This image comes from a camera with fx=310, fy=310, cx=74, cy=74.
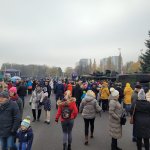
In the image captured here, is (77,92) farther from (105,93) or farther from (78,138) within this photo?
(78,138)

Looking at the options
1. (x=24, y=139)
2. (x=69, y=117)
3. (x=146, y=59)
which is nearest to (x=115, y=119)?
(x=69, y=117)

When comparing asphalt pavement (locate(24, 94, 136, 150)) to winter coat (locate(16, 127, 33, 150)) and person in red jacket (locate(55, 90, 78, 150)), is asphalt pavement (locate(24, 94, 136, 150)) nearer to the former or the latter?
person in red jacket (locate(55, 90, 78, 150))

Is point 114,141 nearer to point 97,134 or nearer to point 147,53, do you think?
point 97,134

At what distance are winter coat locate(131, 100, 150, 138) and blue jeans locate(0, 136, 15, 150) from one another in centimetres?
327

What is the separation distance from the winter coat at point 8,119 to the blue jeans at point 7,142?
0.54 ft

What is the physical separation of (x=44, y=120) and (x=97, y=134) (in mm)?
3967

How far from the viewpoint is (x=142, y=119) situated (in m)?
8.30

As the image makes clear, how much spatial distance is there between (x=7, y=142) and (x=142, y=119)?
11.7 ft

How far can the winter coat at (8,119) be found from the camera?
24.0 feet

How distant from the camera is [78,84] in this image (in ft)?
61.5

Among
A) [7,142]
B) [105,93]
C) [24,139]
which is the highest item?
[105,93]

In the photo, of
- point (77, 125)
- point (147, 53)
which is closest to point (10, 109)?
point (77, 125)

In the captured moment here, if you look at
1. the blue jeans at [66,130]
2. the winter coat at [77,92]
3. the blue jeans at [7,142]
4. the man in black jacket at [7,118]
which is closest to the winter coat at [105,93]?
Answer: the winter coat at [77,92]

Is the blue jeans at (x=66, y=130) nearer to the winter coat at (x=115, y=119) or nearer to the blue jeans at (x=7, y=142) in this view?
the winter coat at (x=115, y=119)
